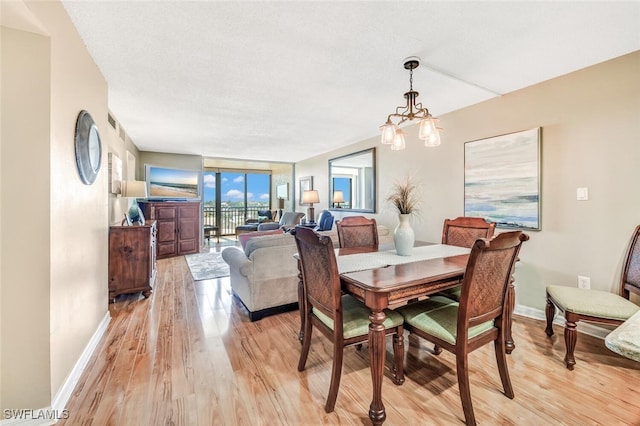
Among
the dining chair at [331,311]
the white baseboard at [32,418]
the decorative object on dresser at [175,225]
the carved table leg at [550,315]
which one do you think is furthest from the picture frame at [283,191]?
the white baseboard at [32,418]

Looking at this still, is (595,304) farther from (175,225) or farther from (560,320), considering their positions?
(175,225)

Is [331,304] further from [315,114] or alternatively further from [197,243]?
[197,243]

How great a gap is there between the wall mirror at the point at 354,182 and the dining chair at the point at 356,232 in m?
2.13

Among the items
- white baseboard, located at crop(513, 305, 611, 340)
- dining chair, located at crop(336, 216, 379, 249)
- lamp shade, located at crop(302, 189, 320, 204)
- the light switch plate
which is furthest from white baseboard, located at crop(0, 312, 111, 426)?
lamp shade, located at crop(302, 189, 320, 204)

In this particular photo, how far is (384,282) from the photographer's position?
145 centimetres

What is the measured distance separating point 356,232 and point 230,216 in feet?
23.7

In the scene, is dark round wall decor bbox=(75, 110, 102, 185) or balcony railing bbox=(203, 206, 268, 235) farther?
balcony railing bbox=(203, 206, 268, 235)

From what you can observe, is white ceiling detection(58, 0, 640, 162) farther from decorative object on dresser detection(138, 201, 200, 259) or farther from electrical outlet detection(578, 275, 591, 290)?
decorative object on dresser detection(138, 201, 200, 259)

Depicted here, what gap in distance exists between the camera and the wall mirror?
16.0ft

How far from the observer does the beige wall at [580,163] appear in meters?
2.18

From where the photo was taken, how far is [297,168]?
777cm

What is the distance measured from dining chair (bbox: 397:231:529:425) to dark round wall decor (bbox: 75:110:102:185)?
2437mm

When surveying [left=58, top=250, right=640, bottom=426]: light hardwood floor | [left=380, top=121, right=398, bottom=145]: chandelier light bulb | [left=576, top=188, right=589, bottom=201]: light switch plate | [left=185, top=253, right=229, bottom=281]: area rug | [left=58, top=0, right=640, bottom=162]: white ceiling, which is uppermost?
[left=58, top=0, right=640, bottom=162]: white ceiling

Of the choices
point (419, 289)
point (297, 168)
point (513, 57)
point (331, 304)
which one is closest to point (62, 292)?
point (331, 304)
